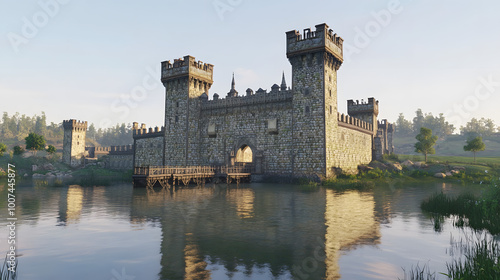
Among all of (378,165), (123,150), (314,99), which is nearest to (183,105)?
(314,99)

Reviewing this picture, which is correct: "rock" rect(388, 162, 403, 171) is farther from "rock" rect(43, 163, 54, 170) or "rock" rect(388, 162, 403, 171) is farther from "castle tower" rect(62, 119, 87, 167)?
"castle tower" rect(62, 119, 87, 167)

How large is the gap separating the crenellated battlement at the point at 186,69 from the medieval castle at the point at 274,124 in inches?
5.1

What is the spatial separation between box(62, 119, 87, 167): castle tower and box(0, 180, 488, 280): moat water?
187ft

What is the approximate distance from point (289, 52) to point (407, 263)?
30.3 metres

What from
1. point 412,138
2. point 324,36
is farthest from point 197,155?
point 412,138

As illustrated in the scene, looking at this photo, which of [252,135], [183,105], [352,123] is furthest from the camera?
[183,105]

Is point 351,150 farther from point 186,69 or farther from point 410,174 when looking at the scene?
point 186,69

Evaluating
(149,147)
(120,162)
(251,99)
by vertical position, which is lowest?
(120,162)

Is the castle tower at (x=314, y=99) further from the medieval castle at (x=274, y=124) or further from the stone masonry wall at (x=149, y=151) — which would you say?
the stone masonry wall at (x=149, y=151)

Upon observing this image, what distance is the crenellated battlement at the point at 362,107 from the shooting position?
4900 cm

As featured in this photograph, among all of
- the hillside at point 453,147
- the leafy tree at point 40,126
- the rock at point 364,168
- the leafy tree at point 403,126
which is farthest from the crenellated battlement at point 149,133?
the leafy tree at point 403,126

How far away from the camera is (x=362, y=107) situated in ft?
164

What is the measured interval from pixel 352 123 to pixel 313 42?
12487 mm

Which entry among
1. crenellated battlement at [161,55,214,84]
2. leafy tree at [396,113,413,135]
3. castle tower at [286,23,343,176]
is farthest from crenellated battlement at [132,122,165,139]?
leafy tree at [396,113,413,135]
